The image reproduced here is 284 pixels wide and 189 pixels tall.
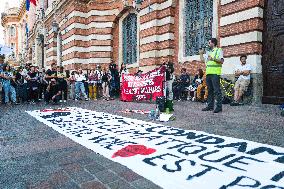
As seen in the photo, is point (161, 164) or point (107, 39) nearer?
point (161, 164)

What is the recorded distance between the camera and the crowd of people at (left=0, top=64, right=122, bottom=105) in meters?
13.4

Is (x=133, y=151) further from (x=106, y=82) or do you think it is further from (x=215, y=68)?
(x=106, y=82)

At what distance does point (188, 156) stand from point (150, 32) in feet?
41.4

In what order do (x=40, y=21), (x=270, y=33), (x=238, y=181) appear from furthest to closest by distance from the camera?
(x=40, y=21) → (x=270, y=33) → (x=238, y=181)

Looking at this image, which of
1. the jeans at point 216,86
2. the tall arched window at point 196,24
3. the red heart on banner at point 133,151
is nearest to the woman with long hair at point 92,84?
the tall arched window at point 196,24

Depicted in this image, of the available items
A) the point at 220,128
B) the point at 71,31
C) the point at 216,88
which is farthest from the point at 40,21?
the point at 220,128

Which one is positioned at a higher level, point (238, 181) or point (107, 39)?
point (107, 39)

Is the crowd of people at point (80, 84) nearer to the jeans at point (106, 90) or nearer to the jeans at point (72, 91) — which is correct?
the jeans at point (106, 90)

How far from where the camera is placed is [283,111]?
7.23 metres

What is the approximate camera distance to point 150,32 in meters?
15.6

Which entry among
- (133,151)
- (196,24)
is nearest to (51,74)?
(196,24)

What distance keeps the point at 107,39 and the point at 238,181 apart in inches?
703

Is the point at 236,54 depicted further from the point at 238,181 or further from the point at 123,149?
the point at 238,181

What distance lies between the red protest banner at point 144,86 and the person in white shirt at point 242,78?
2851 mm
